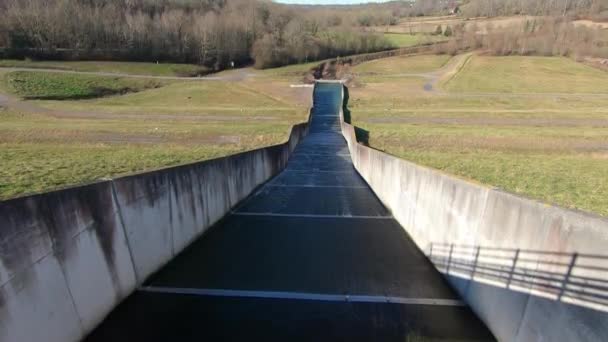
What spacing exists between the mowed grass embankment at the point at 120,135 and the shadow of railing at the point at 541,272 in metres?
8.52

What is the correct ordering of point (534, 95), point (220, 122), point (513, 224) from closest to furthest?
point (513, 224) → point (220, 122) → point (534, 95)

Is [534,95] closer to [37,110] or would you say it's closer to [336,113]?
[336,113]

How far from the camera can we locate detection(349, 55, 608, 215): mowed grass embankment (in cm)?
1212

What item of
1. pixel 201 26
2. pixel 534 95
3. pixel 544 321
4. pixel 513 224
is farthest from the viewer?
pixel 201 26

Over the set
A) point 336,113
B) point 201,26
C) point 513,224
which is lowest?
point 336,113

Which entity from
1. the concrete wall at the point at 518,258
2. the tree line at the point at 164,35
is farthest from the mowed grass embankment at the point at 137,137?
the tree line at the point at 164,35

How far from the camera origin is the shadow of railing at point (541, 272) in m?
4.43

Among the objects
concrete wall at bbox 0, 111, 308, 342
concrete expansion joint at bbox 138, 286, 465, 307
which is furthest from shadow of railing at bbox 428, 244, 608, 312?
concrete wall at bbox 0, 111, 308, 342

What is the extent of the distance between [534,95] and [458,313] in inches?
2208

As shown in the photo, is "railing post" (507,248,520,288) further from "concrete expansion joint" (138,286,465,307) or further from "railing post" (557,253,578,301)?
"concrete expansion joint" (138,286,465,307)

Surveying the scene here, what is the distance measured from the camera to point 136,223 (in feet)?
25.0

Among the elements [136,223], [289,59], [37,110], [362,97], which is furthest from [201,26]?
[136,223]

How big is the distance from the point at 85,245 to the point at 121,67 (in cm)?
7409

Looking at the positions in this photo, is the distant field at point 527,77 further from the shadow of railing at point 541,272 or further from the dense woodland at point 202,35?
the shadow of railing at point 541,272
